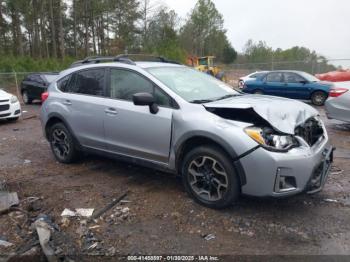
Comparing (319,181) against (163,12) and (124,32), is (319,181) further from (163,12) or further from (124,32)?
(163,12)

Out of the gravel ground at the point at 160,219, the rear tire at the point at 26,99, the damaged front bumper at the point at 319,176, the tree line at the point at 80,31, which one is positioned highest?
the tree line at the point at 80,31

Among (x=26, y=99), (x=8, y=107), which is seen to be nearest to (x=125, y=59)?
(x=8, y=107)

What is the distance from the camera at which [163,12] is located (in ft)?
142

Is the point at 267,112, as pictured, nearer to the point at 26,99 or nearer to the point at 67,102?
the point at 67,102

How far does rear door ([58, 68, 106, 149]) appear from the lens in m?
5.22

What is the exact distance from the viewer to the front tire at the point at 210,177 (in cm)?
386

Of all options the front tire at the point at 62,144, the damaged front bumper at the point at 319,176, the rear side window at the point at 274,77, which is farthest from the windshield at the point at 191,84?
the rear side window at the point at 274,77

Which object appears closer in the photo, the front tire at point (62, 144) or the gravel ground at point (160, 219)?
the gravel ground at point (160, 219)

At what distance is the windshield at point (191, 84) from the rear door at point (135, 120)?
0.69ft

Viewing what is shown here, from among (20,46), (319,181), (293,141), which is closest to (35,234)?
(293,141)

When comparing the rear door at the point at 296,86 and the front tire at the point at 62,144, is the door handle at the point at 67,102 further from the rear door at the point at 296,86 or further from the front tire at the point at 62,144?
the rear door at the point at 296,86

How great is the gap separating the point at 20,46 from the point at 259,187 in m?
33.7

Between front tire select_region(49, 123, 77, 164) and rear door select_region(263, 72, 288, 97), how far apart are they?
11341mm

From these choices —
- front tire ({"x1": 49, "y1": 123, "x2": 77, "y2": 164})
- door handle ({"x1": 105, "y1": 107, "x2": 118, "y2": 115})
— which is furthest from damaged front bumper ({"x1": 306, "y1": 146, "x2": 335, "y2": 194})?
front tire ({"x1": 49, "y1": 123, "x2": 77, "y2": 164})
